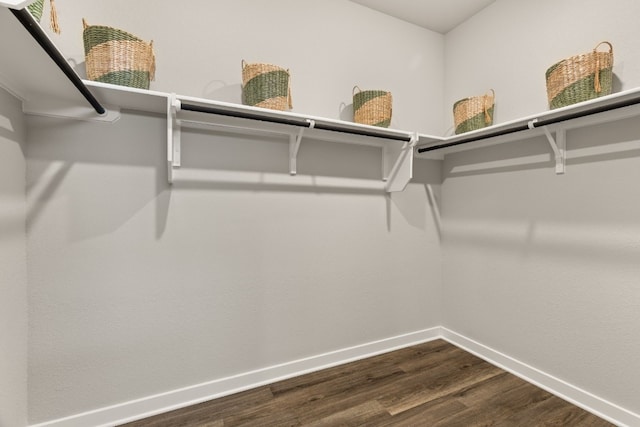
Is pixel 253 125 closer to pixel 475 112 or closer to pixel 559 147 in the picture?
pixel 475 112

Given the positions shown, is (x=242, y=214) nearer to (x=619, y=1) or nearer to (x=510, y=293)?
(x=510, y=293)

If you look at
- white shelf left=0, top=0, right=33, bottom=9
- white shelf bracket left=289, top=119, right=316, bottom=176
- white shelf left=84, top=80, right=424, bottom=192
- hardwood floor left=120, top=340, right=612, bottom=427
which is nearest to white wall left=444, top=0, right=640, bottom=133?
white shelf left=84, top=80, right=424, bottom=192

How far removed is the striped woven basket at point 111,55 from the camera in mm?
1262

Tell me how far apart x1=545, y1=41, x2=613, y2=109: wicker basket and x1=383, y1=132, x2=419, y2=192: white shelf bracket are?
0.73 meters

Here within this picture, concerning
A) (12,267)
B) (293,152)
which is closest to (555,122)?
(293,152)

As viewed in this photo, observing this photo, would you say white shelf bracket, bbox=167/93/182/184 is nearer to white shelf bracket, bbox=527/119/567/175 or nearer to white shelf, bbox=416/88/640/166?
white shelf, bbox=416/88/640/166

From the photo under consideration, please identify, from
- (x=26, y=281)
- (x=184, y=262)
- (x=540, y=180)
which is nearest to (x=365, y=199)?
(x=540, y=180)

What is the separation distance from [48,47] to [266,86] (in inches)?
34.3

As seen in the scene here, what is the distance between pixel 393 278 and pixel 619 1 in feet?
6.33

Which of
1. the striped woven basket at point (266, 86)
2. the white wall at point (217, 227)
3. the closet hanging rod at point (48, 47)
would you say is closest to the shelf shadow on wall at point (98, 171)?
the white wall at point (217, 227)

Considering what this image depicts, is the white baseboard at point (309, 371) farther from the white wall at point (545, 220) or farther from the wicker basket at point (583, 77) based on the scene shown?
the wicker basket at point (583, 77)

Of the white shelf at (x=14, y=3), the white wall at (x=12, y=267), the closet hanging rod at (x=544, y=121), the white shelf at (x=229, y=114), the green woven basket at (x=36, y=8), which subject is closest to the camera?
the white shelf at (x=14, y=3)

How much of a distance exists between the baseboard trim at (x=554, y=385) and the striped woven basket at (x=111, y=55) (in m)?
2.59

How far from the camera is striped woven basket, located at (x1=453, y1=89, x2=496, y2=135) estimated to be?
1.93 meters
